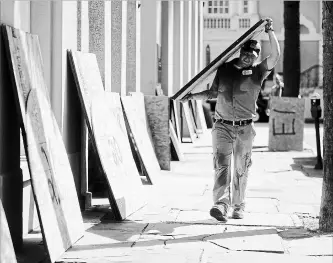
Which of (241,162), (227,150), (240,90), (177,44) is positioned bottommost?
(241,162)

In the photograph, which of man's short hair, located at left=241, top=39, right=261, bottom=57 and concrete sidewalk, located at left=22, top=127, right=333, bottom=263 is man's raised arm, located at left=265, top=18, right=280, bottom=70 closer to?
man's short hair, located at left=241, top=39, right=261, bottom=57

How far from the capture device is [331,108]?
6.95m

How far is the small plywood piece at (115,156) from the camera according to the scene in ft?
24.9

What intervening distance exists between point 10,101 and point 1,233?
156 cm

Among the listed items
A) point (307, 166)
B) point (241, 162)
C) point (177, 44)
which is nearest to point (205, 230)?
point (241, 162)

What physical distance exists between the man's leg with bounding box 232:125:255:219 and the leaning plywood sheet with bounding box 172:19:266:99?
68 cm

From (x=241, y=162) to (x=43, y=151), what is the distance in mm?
2374

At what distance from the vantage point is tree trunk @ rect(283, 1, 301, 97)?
16.5 metres

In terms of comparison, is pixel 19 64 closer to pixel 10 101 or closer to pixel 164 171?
pixel 10 101

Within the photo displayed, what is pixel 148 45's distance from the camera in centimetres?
1359

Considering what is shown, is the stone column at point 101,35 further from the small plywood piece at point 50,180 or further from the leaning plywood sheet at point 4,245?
the leaning plywood sheet at point 4,245

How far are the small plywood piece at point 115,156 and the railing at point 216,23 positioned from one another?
33.5 metres

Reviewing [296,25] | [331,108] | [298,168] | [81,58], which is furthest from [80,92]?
[296,25]

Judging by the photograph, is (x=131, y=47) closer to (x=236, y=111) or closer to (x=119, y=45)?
(x=119, y=45)
